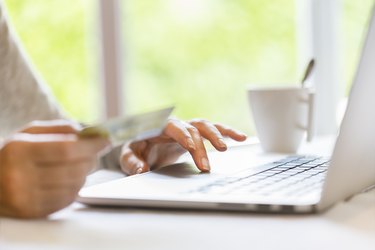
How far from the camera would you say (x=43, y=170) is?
23.0 inches

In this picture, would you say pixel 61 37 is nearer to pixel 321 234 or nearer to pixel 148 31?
pixel 148 31

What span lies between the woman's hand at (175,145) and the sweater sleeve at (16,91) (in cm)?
49

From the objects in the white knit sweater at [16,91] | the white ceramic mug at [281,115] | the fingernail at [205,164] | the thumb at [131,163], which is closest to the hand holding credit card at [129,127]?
the fingernail at [205,164]

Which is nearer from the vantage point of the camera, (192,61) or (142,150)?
(142,150)

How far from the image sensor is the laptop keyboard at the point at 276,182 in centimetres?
63

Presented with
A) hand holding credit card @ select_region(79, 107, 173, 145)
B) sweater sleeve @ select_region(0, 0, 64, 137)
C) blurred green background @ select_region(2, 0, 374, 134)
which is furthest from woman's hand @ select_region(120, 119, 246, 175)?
blurred green background @ select_region(2, 0, 374, 134)

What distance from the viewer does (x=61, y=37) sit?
110 inches

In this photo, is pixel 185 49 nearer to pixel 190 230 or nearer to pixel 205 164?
pixel 205 164

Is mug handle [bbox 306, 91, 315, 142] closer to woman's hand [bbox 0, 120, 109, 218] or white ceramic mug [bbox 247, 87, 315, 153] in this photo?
white ceramic mug [bbox 247, 87, 315, 153]

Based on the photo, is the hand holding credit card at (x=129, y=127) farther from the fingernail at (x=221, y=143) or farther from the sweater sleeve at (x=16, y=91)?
the sweater sleeve at (x=16, y=91)

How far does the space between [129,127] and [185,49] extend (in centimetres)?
229

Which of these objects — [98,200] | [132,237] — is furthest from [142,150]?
[132,237]

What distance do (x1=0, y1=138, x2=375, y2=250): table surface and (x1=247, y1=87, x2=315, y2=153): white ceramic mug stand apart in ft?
1.66

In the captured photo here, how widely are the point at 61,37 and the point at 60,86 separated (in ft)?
0.80
